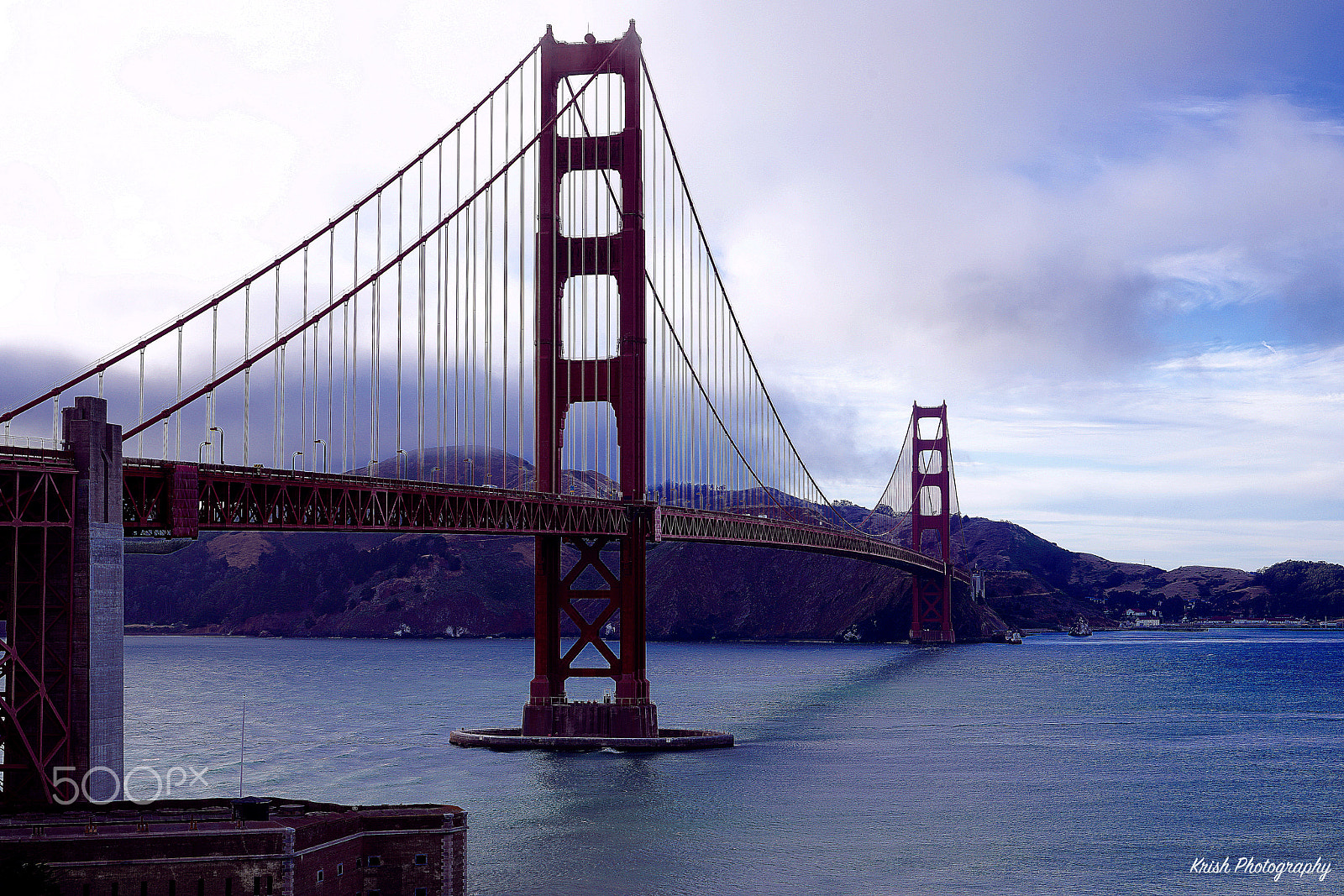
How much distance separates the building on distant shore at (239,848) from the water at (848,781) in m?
3.46

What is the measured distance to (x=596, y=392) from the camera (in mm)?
55344

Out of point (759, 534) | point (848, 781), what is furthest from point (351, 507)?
point (759, 534)

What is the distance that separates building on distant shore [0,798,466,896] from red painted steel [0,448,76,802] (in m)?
1.12

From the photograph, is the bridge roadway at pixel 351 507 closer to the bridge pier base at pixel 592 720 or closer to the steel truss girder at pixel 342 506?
the steel truss girder at pixel 342 506

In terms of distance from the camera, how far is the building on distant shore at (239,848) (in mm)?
24672

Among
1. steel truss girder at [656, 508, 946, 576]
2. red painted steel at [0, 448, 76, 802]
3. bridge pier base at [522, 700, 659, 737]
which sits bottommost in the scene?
bridge pier base at [522, 700, 659, 737]

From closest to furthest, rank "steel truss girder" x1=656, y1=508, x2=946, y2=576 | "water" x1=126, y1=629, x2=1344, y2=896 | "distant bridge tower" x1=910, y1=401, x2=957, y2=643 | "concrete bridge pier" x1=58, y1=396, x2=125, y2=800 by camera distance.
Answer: "concrete bridge pier" x1=58, y1=396, x2=125, y2=800
"water" x1=126, y1=629, x2=1344, y2=896
"steel truss girder" x1=656, y1=508, x2=946, y2=576
"distant bridge tower" x1=910, y1=401, x2=957, y2=643

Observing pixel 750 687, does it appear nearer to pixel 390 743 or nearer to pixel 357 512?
pixel 390 743

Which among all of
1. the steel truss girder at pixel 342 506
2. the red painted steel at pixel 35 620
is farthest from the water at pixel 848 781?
Answer: the red painted steel at pixel 35 620

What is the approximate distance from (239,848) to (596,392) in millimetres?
31708

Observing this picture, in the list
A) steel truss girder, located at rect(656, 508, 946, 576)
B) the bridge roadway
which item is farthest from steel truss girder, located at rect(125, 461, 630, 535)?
steel truss girder, located at rect(656, 508, 946, 576)

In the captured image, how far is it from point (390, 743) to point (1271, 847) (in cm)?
3612

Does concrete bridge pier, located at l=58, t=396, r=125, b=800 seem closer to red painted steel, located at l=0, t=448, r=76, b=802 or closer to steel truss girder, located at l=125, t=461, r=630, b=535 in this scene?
red painted steel, located at l=0, t=448, r=76, b=802

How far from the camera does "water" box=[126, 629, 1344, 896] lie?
117 feet
